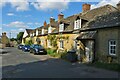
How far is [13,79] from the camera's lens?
494 inches

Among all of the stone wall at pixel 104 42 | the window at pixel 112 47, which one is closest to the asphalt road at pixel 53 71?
the stone wall at pixel 104 42

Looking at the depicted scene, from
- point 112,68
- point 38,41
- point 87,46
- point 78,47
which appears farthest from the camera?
point 38,41

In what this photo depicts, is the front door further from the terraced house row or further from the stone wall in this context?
the stone wall

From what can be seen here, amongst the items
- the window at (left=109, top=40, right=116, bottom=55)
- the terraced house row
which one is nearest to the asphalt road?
the terraced house row

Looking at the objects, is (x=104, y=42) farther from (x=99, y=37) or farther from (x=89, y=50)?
(x=89, y=50)

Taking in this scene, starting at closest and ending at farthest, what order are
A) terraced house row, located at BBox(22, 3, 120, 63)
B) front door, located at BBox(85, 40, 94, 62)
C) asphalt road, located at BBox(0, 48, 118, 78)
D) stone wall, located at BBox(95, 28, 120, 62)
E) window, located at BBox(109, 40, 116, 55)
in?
asphalt road, located at BBox(0, 48, 118, 78), stone wall, located at BBox(95, 28, 120, 62), terraced house row, located at BBox(22, 3, 120, 63), window, located at BBox(109, 40, 116, 55), front door, located at BBox(85, 40, 94, 62)

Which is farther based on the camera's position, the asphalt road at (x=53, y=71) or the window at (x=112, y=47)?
the window at (x=112, y=47)

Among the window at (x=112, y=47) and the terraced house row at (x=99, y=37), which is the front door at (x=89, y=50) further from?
the window at (x=112, y=47)

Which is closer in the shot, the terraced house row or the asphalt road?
the asphalt road

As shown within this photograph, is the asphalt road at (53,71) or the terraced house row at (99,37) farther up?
the terraced house row at (99,37)

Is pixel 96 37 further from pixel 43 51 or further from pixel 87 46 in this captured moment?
pixel 43 51

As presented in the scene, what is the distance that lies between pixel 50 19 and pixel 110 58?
36.3 metres

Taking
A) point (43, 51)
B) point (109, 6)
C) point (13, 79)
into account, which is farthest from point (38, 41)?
point (13, 79)

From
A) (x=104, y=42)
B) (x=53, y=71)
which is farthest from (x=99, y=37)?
(x=53, y=71)
